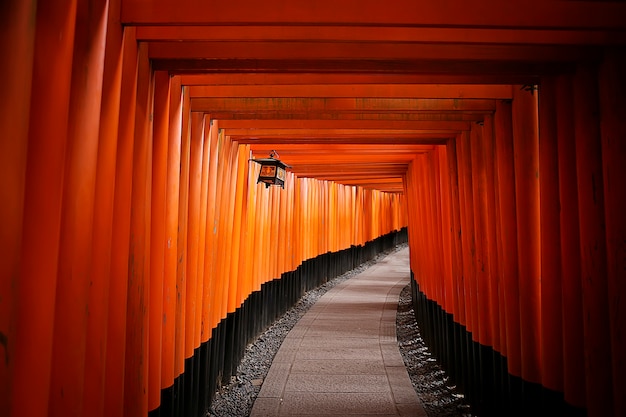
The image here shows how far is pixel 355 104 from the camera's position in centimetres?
484

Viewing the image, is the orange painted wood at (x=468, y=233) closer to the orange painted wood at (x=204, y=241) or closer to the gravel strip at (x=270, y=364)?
the gravel strip at (x=270, y=364)

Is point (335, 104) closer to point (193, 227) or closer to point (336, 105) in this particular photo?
point (336, 105)

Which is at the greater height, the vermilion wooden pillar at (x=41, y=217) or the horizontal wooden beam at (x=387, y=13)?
the horizontal wooden beam at (x=387, y=13)

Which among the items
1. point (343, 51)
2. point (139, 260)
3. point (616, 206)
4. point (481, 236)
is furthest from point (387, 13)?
point (481, 236)

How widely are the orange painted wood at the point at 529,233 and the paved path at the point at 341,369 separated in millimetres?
1987

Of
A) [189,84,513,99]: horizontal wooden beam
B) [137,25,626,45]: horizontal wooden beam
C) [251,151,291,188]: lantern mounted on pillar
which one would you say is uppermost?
[189,84,513,99]: horizontal wooden beam

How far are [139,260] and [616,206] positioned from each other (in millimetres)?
2698

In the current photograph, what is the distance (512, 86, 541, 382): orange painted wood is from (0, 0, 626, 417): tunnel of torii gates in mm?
15

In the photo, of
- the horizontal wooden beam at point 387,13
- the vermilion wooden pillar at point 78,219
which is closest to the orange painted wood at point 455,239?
the horizontal wooden beam at point 387,13

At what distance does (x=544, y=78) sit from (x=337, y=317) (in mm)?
8112

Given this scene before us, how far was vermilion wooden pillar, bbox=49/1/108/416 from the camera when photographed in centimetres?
206

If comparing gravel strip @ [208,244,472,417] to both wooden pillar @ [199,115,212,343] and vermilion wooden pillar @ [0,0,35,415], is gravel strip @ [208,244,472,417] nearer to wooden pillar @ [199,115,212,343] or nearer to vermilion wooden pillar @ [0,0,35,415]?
wooden pillar @ [199,115,212,343]

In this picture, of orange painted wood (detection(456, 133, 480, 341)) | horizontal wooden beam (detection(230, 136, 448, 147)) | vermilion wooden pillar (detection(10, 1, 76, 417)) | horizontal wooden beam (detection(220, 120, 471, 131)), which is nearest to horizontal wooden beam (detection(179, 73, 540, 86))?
horizontal wooden beam (detection(220, 120, 471, 131))

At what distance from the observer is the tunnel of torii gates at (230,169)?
1850 millimetres
